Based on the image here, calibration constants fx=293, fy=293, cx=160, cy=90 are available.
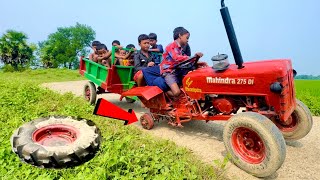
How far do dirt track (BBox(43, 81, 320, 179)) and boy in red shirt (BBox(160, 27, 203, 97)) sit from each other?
859 millimetres

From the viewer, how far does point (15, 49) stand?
37250mm

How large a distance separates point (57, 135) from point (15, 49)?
128 ft

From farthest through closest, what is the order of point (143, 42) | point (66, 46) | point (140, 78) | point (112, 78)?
point (66, 46), point (112, 78), point (143, 42), point (140, 78)

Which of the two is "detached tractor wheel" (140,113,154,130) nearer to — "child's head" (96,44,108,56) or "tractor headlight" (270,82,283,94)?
"tractor headlight" (270,82,283,94)

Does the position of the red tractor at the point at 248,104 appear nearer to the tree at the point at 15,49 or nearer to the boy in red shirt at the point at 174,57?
the boy in red shirt at the point at 174,57

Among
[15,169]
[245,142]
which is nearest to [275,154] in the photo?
[245,142]

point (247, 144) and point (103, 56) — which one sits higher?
point (103, 56)

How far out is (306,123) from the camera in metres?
5.07

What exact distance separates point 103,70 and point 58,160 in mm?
5593

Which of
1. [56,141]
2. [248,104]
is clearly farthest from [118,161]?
[248,104]

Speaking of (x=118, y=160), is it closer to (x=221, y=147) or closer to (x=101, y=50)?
(x=221, y=147)

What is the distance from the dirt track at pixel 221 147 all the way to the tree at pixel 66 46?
42.6 meters

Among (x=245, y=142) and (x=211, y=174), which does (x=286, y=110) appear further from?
(x=211, y=174)

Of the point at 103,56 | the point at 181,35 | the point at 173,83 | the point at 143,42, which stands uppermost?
the point at 181,35
